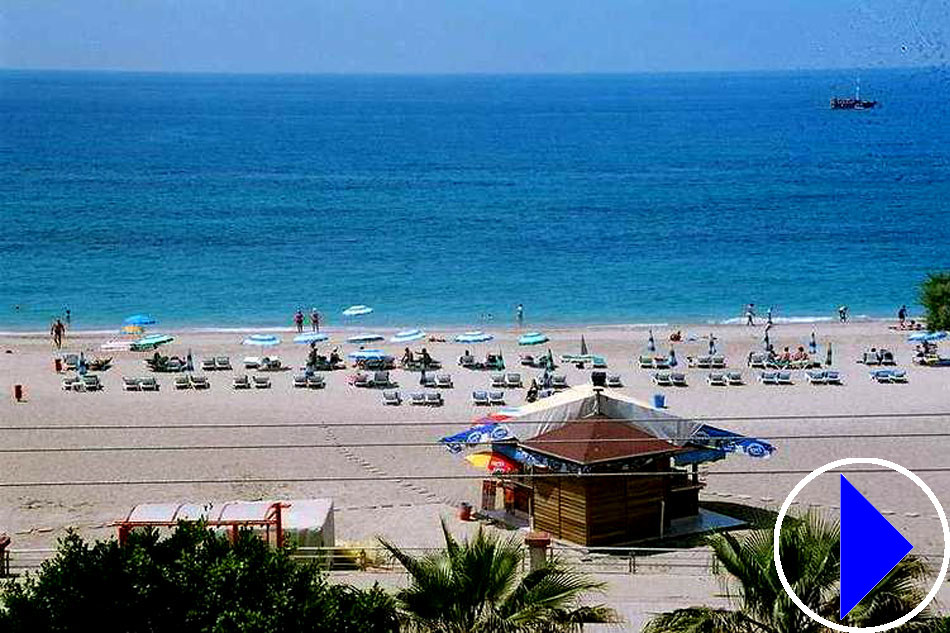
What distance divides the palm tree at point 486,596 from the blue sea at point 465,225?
128 ft

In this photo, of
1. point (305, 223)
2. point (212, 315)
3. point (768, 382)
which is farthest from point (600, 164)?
point (768, 382)

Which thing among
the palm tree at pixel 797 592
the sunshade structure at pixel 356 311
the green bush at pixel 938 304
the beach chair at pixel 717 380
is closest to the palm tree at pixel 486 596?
the palm tree at pixel 797 592

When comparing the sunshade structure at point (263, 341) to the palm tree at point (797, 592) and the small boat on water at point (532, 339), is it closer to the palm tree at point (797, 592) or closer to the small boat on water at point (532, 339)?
the small boat on water at point (532, 339)

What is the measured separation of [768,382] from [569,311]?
19207 mm

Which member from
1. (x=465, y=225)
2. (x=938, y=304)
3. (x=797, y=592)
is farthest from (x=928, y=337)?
(x=465, y=225)

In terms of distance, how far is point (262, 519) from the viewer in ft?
59.2

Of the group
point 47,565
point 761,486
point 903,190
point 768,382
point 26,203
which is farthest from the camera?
point 903,190

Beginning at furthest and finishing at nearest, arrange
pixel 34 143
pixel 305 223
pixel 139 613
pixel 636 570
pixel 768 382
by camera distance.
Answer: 1. pixel 34 143
2. pixel 305 223
3. pixel 768 382
4. pixel 636 570
5. pixel 139 613

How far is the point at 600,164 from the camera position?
110 metres

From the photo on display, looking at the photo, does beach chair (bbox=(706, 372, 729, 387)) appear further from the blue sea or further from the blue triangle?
the blue triangle

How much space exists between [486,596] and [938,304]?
Result: 32385mm

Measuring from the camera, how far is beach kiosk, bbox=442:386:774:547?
20281 mm

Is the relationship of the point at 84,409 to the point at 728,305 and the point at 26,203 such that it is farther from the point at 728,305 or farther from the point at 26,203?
the point at 26,203

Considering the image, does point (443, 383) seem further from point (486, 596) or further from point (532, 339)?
point (486, 596)
